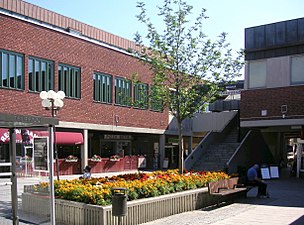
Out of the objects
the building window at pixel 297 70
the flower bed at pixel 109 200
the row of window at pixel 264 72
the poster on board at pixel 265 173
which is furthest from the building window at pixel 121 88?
the flower bed at pixel 109 200

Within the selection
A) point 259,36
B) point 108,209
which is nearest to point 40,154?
point 108,209

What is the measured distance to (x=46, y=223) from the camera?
8.50m

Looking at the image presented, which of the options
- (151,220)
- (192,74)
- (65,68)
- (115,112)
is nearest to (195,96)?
(192,74)

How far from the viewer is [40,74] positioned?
2620cm

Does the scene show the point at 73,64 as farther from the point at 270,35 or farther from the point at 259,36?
the point at 270,35

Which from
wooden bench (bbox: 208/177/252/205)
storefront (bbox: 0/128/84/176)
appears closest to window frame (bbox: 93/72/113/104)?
storefront (bbox: 0/128/84/176)

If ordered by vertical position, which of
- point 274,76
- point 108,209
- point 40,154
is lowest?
point 108,209

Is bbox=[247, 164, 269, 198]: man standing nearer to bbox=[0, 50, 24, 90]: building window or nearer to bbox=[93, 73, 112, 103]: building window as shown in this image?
bbox=[0, 50, 24, 90]: building window

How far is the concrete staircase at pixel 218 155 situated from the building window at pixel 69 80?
9524 millimetres

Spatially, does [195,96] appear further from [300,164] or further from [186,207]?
[300,164]

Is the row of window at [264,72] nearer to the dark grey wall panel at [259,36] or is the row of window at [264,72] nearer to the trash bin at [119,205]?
the dark grey wall panel at [259,36]

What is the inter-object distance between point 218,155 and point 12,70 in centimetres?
1392

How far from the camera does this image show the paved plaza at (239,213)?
34.6 ft

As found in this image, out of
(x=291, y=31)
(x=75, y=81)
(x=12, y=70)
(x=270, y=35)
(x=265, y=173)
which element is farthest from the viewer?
(x=75, y=81)
